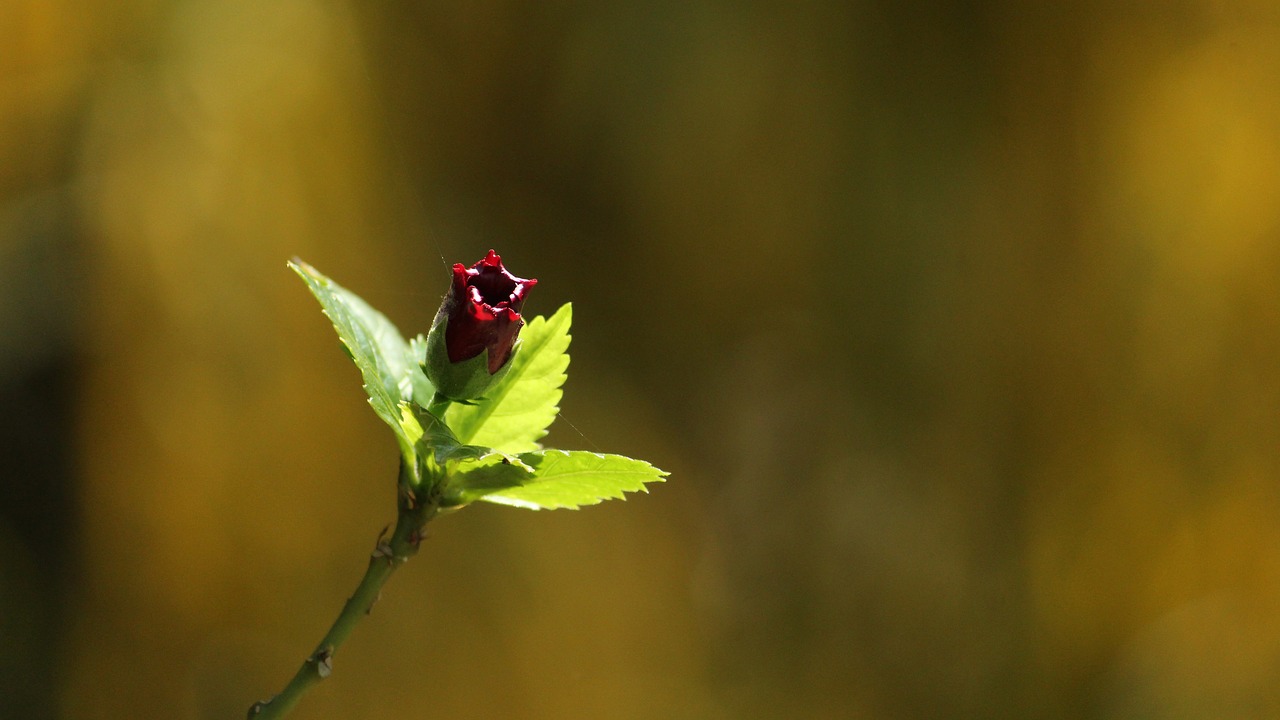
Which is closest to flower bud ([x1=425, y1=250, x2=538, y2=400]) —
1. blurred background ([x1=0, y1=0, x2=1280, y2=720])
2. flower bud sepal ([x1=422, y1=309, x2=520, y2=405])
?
flower bud sepal ([x1=422, y1=309, x2=520, y2=405])

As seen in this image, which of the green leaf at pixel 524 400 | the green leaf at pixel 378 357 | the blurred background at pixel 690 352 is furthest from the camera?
the blurred background at pixel 690 352

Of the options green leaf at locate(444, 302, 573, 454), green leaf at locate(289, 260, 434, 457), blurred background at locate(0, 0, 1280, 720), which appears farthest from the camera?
blurred background at locate(0, 0, 1280, 720)

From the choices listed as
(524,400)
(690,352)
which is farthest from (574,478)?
(690,352)

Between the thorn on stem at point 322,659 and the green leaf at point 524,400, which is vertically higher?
the green leaf at point 524,400

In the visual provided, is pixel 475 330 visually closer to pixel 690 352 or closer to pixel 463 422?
pixel 463 422

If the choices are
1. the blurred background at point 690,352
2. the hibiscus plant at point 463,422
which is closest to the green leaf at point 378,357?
the hibiscus plant at point 463,422

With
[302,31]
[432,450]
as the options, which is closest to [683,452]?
[302,31]

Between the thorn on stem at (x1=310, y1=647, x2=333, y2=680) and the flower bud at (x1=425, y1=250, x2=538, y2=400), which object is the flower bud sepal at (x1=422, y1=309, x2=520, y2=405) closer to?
the flower bud at (x1=425, y1=250, x2=538, y2=400)

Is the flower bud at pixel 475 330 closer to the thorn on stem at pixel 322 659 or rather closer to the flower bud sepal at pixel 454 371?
the flower bud sepal at pixel 454 371

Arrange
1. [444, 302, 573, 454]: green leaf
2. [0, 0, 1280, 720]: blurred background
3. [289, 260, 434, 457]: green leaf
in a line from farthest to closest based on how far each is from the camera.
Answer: [0, 0, 1280, 720]: blurred background < [444, 302, 573, 454]: green leaf < [289, 260, 434, 457]: green leaf
